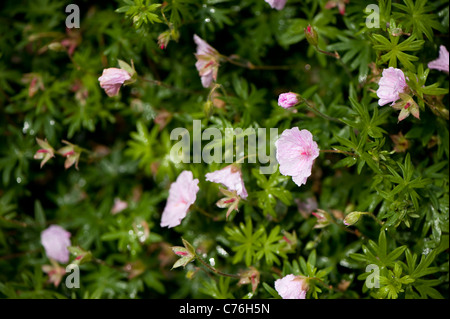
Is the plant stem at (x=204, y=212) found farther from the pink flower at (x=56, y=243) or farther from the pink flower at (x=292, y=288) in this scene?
the pink flower at (x=56, y=243)

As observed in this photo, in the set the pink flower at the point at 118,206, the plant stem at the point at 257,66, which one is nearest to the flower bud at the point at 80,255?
the pink flower at the point at 118,206

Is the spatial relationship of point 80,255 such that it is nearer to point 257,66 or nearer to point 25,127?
point 25,127

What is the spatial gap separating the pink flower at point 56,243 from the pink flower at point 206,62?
0.98m

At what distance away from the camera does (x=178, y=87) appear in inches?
86.3

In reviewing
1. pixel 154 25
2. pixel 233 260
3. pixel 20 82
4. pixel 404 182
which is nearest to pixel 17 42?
pixel 20 82

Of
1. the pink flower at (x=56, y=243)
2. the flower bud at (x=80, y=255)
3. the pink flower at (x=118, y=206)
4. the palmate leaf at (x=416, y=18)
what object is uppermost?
the palmate leaf at (x=416, y=18)

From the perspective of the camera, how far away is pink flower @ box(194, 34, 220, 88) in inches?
73.6

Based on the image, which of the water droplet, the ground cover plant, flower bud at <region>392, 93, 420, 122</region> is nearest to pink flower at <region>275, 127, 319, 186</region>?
the ground cover plant

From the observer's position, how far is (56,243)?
7.00ft

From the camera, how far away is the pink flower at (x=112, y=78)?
175 centimetres

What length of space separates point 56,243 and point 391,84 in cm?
159

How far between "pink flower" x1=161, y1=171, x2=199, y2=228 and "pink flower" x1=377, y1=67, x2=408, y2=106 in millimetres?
763

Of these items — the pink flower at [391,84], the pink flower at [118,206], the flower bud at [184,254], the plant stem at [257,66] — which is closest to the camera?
the pink flower at [391,84]

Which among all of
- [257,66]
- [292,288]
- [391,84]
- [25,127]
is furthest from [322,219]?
[25,127]
